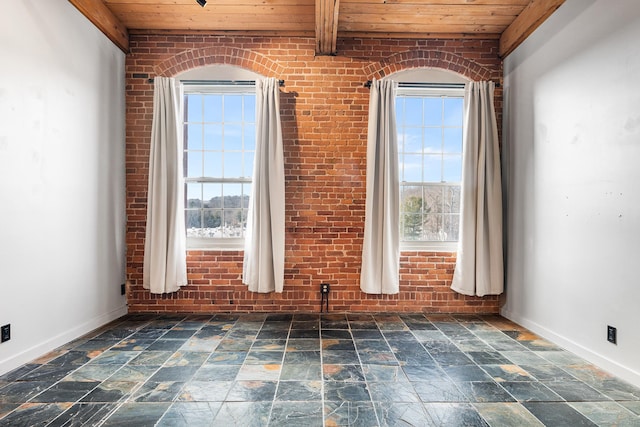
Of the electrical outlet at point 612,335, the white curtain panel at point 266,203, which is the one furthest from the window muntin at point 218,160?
the electrical outlet at point 612,335

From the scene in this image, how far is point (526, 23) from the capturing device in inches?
128

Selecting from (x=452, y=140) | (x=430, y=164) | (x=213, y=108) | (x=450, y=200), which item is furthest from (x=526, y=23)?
(x=213, y=108)

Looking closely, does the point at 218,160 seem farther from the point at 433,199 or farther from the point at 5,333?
the point at 433,199

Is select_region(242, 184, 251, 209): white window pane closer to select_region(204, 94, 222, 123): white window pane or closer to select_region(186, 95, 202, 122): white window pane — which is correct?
select_region(204, 94, 222, 123): white window pane

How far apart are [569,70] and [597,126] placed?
61cm

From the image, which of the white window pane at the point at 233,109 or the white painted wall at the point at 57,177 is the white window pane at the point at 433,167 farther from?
the white painted wall at the point at 57,177

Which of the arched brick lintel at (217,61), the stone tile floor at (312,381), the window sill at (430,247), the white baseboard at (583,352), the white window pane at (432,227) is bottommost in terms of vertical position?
the stone tile floor at (312,381)

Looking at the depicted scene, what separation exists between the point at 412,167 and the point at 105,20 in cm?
356

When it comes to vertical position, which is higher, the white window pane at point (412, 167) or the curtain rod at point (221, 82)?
the curtain rod at point (221, 82)

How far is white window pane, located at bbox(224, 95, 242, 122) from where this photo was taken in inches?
150

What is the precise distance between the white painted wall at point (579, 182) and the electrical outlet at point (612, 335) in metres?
0.03

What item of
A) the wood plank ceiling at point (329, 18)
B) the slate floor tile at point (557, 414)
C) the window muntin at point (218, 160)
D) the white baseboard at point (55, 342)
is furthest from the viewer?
the window muntin at point (218, 160)

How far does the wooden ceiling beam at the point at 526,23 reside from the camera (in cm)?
298

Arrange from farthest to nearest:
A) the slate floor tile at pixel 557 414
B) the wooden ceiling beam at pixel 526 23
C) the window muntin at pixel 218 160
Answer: the window muntin at pixel 218 160 → the wooden ceiling beam at pixel 526 23 → the slate floor tile at pixel 557 414
